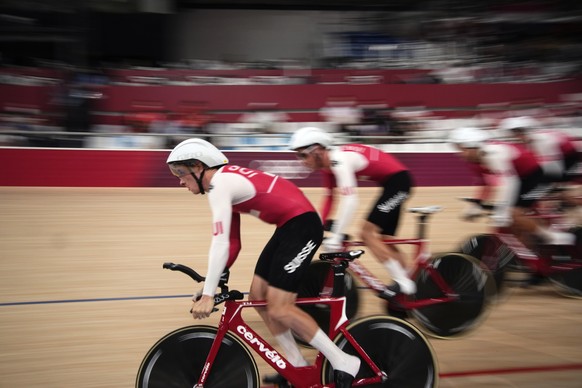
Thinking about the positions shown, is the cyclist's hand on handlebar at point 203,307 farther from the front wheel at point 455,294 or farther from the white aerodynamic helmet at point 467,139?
the white aerodynamic helmet at point 467,139

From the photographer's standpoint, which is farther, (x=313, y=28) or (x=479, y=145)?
(x=313, y=28)

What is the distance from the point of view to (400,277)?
377 centimetres

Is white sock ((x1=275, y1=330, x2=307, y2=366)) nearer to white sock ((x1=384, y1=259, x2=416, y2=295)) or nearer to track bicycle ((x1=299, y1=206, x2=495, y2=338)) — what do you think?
track bicycle ((x1=299, y1=206, x2=495, y2=338))

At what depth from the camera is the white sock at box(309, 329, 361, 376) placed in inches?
99.4

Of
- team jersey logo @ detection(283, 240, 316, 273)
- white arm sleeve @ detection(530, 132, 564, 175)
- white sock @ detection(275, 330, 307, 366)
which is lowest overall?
white sock @ detection(275, 330, 307, 366)

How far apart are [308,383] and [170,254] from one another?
3864 mm

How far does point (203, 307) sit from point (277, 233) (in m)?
0.53

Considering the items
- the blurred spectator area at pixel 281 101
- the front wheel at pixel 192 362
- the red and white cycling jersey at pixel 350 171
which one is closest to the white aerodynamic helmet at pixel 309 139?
the red and white cycling jersey at pixel 350 171

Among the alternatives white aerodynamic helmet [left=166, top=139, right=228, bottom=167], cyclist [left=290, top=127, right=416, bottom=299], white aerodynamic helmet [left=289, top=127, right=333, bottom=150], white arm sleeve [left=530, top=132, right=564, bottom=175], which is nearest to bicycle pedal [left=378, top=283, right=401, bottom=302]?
cyclist [left=290, top=127, right=416, bottom=299]

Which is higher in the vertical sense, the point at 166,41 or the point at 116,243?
the point at 166,41

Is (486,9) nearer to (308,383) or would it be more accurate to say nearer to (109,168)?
(109,168)

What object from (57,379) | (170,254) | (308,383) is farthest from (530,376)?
(170,254)

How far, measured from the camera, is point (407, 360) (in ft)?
8.57

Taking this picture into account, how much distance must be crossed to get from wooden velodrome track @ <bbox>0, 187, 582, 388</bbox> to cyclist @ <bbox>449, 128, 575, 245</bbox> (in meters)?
0.57
